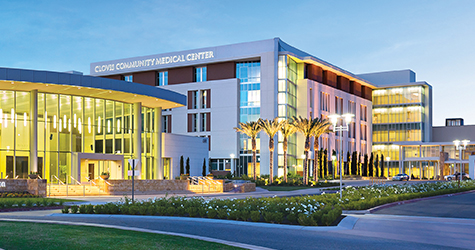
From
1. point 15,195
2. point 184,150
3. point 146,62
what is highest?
point 146,62

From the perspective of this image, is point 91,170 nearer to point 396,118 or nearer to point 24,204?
point 24,204

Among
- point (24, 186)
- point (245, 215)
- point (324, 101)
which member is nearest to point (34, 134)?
point (24, 186)

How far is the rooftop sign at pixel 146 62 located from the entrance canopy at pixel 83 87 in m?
29.7

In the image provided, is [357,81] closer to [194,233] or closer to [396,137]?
[396,137]

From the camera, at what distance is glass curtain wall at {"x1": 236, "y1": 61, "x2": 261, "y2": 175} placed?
247 feet

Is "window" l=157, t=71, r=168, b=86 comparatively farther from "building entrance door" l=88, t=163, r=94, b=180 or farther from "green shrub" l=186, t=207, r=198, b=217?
"green shrub" l=186, t=207, r=198, b=217

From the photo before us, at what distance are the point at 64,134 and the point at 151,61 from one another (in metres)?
43.9

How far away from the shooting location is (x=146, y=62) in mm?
84438

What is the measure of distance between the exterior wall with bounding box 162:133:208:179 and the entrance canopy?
6214 mm

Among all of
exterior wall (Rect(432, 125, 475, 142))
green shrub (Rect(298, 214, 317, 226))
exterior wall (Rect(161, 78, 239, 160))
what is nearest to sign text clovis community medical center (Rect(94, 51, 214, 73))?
exterior wall (Rect(161, 78, 239, 160))

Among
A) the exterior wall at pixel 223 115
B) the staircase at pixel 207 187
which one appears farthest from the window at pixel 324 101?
the staircase at pixel 207 187

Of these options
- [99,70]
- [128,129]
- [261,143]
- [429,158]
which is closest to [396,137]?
[429,158]

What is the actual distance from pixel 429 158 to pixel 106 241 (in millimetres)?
91275

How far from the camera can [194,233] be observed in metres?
14.3
